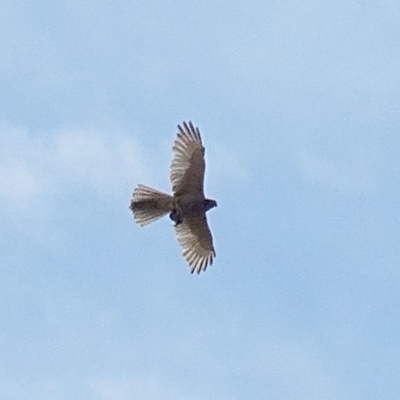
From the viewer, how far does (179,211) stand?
1694 inches

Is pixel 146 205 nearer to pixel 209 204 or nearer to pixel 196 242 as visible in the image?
pixel 209 204

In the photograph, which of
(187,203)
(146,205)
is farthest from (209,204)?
(146,205)

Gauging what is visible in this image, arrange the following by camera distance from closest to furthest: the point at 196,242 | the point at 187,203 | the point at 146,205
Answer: the point at 146,205, the point at 187,203, the point at 196,242

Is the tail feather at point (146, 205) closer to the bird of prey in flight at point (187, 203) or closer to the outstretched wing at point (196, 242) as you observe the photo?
the bird of prey in flight at point (187, 203)

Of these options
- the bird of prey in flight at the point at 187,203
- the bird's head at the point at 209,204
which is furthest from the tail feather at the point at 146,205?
the bird's head at the point at 209,204

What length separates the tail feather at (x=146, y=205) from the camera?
4206cm

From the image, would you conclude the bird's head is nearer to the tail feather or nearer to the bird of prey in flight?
the bird of prey in flight

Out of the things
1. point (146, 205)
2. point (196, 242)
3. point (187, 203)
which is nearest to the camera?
point (146, 205)

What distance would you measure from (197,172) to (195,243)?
222cm

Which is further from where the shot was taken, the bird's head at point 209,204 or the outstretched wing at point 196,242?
the outstretched wing at point 196,242

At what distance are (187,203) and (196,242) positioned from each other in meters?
1.58

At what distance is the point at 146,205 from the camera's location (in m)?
42.2

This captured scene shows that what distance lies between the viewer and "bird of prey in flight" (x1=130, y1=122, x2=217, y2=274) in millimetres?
42188

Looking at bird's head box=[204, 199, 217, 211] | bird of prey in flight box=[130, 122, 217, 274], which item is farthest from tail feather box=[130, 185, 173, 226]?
bird's head box=[204, 199, 217, 211]
